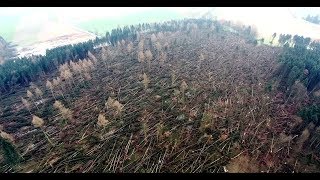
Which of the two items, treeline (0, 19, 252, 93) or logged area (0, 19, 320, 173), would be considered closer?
logged area (0, 19, 320, 173)

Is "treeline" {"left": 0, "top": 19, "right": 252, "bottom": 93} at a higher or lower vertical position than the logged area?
lower

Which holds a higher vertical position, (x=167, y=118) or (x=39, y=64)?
(x=167, y=118)

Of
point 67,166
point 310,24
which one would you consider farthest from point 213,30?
point 67,166

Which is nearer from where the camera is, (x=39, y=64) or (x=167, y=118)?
(x=167, y=118)

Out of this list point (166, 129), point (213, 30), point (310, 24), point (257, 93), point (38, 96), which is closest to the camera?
point (166, 129)

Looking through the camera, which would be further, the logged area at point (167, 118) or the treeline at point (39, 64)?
the treeline at point (39, 64)

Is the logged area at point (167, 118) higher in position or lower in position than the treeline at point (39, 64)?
higher

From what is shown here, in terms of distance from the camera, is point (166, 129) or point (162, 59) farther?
point (162, 59)

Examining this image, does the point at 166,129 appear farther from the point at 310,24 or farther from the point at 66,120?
the point at 310,24
